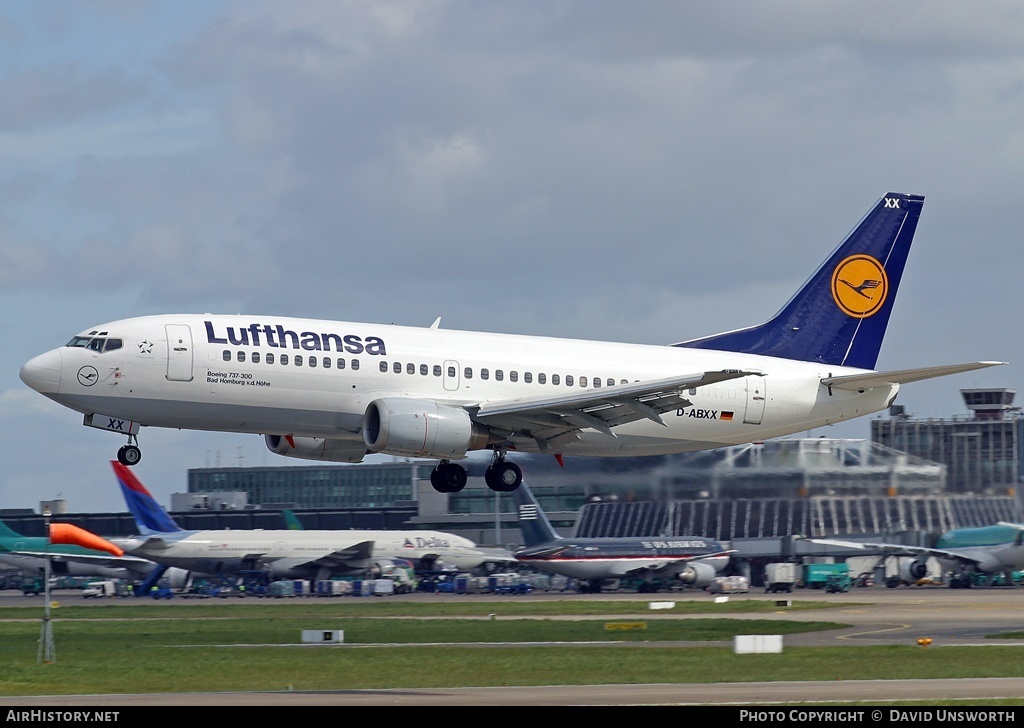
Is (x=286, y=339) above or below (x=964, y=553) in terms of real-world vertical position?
above

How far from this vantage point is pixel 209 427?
Result: 3862cm

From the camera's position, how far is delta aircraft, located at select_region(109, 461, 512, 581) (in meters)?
80.3

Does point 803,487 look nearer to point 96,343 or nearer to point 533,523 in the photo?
point 533,523

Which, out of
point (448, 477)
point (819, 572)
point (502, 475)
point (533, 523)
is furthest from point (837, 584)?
point (448, 477)

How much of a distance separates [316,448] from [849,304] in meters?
18.0

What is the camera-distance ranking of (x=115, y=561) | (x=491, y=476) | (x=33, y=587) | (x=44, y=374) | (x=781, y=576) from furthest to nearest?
(x=33, y=587)
(x=115, y=561)
(x=781, y=576)
(x=491, y=476)
(x=44, y=374)

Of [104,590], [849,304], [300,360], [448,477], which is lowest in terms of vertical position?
[104,590]

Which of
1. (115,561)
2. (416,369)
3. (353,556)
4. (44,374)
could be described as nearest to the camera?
(44,374)

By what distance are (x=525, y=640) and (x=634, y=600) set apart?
2476cm

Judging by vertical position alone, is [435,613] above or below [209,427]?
below

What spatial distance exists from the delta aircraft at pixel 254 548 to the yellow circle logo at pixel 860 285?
42798 millimetres

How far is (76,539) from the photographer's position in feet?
238
